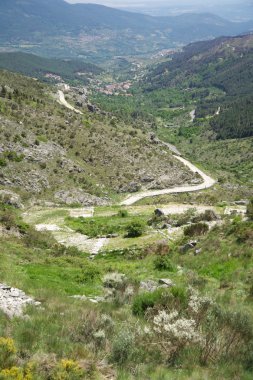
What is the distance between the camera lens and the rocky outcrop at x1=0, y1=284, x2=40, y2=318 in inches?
466

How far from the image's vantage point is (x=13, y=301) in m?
12.9

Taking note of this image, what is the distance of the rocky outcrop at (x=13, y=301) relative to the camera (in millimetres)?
11838

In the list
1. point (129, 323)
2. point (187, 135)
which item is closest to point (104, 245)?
point (129, 323)

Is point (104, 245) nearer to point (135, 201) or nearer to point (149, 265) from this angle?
point (149, 265)

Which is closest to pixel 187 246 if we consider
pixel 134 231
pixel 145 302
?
pixel 134 231

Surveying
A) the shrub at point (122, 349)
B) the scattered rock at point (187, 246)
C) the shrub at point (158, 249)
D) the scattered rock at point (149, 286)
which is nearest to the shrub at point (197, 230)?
the shrub at point (158, 249)

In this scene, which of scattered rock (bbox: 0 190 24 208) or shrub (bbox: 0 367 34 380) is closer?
shrub (bbox: 0 367 34 380)

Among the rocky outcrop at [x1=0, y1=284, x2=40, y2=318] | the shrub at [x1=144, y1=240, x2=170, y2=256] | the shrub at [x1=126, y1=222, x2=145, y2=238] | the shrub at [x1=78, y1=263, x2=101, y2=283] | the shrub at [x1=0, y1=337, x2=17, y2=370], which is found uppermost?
the shrub at [x1=0, y1=337, x2=17, y2=370]

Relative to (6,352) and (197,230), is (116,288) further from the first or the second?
(197,230)

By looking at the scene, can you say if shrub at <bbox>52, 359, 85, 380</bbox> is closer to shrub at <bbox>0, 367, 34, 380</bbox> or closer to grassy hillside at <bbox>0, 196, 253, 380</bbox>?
grassy hillside at <bbox>0, 196, 253, 380</bbox>

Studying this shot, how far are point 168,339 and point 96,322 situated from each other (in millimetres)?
2208

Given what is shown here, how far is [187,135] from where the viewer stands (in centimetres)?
18400

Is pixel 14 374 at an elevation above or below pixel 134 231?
above

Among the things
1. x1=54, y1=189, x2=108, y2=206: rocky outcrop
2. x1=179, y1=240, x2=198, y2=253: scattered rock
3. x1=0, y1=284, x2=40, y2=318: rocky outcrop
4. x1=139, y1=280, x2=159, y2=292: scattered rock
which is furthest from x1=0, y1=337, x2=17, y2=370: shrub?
x1=54, y1=189, x2=108, y2=206: rocky outcrop
